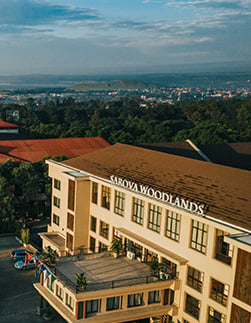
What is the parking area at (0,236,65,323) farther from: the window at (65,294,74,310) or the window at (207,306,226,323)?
the window at (207,306,226,323)

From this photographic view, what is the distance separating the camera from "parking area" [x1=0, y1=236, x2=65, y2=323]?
29281mm

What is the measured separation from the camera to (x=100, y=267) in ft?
90.1

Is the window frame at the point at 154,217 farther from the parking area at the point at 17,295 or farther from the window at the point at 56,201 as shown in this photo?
the window at the point at 56,201

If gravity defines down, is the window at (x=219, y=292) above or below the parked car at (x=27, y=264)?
above

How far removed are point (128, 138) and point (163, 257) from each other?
170ft

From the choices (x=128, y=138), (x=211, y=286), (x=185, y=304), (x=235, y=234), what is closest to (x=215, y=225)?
(x=235, y=234)

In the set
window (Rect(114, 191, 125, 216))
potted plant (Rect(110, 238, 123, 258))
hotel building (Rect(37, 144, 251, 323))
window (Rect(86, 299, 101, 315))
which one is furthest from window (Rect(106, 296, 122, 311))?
window (Rect(114, 191, 125, 216))

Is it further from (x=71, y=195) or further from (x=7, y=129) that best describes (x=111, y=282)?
(x=7, y=129)

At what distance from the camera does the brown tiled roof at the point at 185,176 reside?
24855 mm

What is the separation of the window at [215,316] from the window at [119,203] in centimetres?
947

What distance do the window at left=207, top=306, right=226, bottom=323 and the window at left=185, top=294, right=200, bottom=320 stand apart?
0.92 m

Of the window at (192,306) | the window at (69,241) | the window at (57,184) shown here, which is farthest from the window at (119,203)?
the window at (192,306)

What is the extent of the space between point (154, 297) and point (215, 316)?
3.80 metres

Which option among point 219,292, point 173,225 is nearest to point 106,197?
point 173,225
